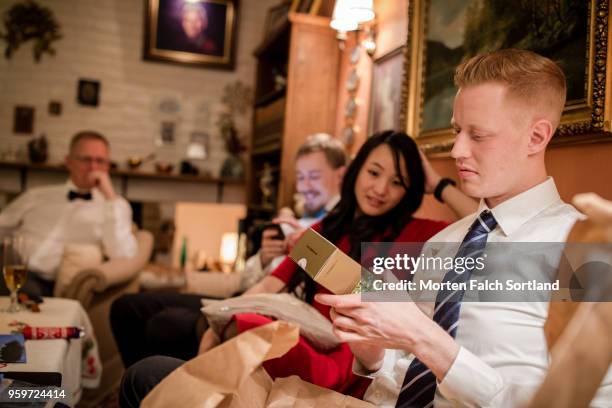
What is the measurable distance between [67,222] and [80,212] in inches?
4.0

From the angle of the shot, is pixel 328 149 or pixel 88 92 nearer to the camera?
pixel 328 149

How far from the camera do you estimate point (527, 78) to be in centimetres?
110

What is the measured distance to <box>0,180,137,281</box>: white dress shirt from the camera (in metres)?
3.34

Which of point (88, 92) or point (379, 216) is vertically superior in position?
point (88, 92)

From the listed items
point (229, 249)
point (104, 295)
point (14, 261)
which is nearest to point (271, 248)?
point (14, 261)

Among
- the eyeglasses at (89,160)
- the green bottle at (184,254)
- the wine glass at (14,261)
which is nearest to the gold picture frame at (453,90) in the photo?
the wine glass at (14,261)

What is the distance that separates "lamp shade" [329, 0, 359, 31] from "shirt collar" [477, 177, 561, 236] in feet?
6.98

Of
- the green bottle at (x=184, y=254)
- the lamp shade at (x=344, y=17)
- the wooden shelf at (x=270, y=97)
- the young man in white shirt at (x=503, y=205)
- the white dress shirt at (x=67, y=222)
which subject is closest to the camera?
the young man in white shirt at (x=503, y=205)

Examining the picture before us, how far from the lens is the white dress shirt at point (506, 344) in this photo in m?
0.94

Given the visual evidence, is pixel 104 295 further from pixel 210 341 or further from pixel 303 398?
pixel 303 398

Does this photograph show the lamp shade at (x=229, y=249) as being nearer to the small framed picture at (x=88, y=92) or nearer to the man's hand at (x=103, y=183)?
the man's hand at (x=103, y=183)

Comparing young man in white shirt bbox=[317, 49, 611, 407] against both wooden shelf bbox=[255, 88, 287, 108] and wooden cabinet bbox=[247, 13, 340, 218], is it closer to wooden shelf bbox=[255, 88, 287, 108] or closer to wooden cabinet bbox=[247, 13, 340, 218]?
wooden cabinet bbox=[247, 13, 340, 218]

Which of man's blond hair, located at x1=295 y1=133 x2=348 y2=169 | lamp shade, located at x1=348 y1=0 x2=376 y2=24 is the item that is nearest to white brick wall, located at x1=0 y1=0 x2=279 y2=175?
lamp shade, located at x1=348 y1=0 x2=376 y2=24

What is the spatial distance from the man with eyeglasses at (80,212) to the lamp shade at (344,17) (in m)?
1.65
